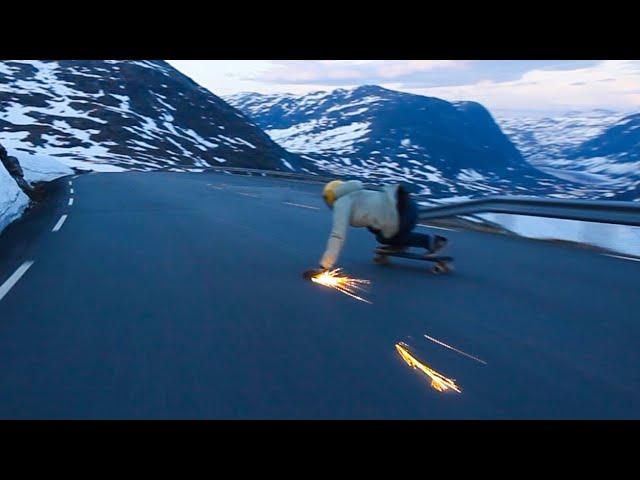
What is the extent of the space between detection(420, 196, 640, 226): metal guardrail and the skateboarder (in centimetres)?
378

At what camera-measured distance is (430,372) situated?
4.87 meters

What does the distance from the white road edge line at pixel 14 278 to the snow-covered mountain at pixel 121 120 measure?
46.4 meters

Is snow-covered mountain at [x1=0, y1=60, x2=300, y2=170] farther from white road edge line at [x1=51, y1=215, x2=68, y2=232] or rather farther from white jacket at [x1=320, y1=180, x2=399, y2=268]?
white jacket at [x1=320, y1=180, x2=399, y2=268]

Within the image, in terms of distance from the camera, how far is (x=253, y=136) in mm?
136250

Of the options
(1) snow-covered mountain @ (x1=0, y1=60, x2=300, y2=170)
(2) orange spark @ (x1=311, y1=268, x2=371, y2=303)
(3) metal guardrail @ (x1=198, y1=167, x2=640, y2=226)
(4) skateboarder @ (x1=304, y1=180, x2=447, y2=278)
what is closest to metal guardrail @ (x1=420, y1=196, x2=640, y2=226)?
(3) metal guardrail @ (x1=198, y1=167, x2=640, y2=226)

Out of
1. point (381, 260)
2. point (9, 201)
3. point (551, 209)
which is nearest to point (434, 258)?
point (381, 260)

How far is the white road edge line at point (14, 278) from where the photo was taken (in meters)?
7.59

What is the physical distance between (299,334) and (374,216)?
9.54 ft

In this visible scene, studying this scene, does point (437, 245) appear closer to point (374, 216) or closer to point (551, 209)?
point (374, 216)
